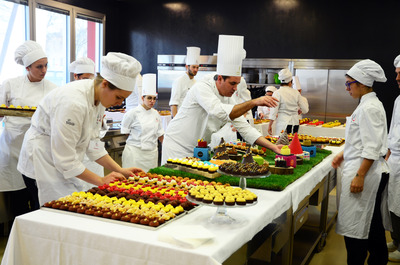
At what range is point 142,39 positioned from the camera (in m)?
9.77

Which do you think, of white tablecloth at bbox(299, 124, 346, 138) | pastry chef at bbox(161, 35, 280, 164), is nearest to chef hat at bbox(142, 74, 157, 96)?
pastry chef at bbox(161, 35, 280, 164)

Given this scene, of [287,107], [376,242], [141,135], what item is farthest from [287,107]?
[376,242]

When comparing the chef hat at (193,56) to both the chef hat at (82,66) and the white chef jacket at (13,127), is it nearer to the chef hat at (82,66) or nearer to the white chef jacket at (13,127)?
the chef hat at (82,66)

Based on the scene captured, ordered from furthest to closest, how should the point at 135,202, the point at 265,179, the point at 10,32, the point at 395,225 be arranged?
the point at 10,32 < the point at 395,225 < the point at 265,179 < the point at 135,202

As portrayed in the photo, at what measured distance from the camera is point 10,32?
6.84 metres

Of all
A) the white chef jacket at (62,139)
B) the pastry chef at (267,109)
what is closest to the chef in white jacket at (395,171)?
the white chef jacket at (62,139)

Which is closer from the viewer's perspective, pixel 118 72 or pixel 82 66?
pixel 118 72

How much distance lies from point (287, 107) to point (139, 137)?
2.94 metres

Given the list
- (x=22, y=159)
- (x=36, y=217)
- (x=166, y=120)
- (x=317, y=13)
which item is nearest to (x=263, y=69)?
(x=317, y=13)

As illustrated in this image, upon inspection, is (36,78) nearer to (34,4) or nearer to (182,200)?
(182,200)

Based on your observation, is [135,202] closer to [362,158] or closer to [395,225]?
[362,158]

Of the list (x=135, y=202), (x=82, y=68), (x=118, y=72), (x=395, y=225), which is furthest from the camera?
(x=82, y=68)

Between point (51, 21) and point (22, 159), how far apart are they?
562 cm

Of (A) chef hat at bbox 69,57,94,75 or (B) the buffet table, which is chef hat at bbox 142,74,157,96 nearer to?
(A) chef hat at bbox 69,57,94,75
